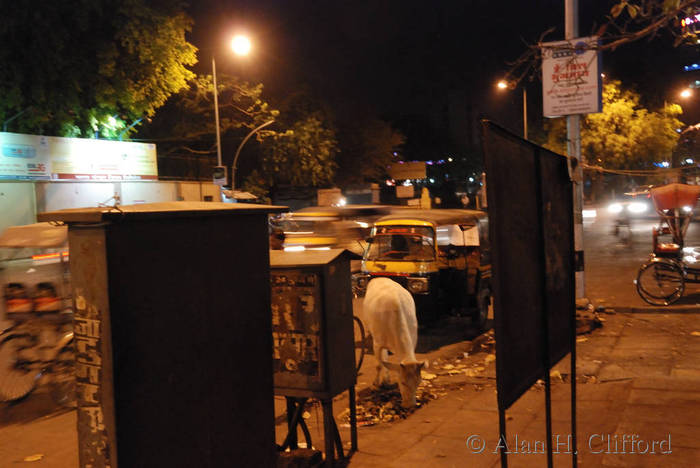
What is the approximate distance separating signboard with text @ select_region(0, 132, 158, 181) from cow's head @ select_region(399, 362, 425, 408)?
57.3 ft

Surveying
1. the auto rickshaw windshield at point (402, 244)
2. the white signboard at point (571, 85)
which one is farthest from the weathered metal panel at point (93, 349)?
the white signboard at point (571, 85)

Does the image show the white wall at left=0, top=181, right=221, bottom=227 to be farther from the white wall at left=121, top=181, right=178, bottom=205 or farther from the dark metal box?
the dark metal box

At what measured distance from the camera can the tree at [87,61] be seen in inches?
679

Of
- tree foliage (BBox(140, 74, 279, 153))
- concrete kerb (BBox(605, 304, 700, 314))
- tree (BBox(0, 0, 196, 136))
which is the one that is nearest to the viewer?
concrete kerb (BBox(605, 304, 700, 314))

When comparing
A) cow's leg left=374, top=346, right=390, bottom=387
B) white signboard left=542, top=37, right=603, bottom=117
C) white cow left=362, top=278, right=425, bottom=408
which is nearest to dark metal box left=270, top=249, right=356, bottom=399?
white cow left=362, top=278, right=425, bottom=408

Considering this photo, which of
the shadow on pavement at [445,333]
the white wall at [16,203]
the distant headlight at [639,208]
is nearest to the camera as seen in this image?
the shadow on pavement at [445,333]

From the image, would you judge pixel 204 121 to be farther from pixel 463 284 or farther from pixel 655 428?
pixel 655 428

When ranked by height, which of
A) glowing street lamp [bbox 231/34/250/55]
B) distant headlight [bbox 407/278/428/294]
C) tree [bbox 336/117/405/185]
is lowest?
distant headlight [bbox 407/278/428/294]

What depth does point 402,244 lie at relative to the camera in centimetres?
1170

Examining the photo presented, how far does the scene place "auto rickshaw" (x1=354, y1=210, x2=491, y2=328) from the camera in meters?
10.8

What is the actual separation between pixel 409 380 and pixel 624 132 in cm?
2163

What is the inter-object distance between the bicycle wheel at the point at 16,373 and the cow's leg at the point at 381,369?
13.2ft

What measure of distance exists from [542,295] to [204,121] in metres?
27.7

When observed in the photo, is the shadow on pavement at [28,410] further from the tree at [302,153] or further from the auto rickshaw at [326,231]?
the tree at [302,153]
